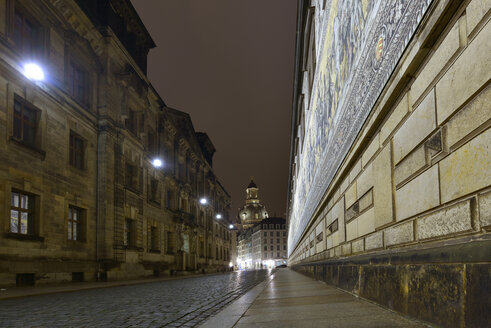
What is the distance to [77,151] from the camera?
1975 cm

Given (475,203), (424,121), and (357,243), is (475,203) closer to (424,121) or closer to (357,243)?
(424,121)

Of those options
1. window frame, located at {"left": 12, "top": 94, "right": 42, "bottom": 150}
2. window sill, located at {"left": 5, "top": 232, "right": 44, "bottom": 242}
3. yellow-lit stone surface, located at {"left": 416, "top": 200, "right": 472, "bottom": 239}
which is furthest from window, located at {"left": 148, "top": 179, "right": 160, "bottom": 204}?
yellow-lit stone surface, located at {"left": 416, "top": 200, "right": 472, "bottom": 239}


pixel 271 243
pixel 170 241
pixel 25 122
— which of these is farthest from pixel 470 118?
pixel 271 243

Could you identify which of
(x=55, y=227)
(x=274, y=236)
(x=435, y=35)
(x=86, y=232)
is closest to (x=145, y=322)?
(x=435, y=35)

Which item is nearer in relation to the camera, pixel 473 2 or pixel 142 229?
pixel 473 2

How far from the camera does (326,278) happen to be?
10094 millimetres

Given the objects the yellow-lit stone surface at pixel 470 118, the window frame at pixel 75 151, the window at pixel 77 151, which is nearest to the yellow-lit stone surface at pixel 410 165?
the yellow-lit stone surface at pixel 470 118

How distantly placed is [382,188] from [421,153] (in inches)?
52.7

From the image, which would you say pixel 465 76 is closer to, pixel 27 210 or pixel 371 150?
pixel 371 150

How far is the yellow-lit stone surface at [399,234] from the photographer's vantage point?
3.94 metres

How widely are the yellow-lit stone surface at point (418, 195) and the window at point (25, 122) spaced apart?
13761 millimetres

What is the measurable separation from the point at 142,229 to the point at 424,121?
2455 centimetres

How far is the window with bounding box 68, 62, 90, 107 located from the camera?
19661mm

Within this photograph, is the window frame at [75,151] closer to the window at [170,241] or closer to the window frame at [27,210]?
the window frame at [27,210]
